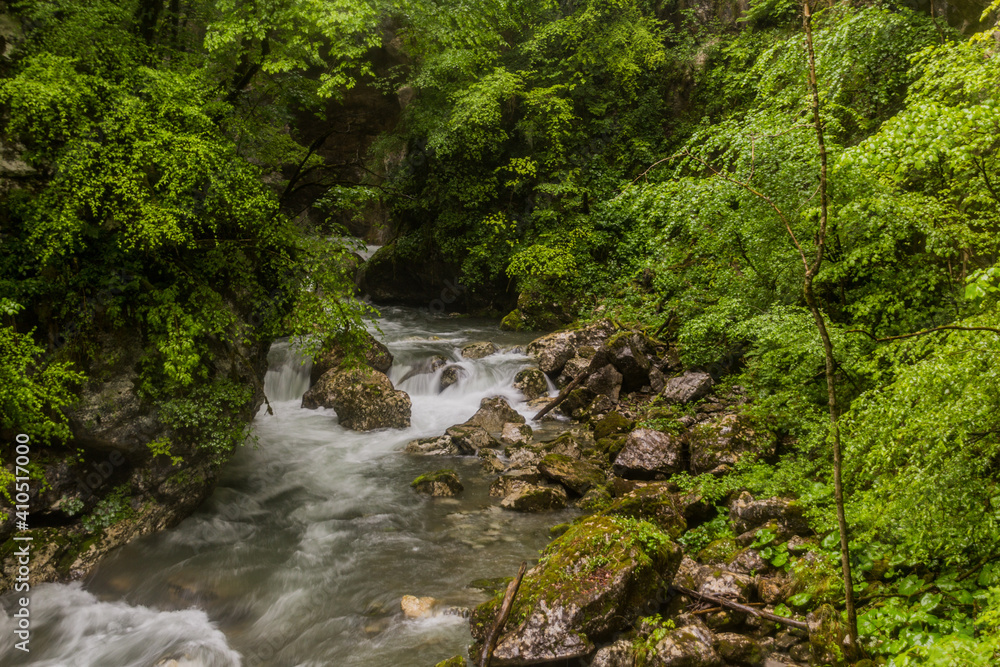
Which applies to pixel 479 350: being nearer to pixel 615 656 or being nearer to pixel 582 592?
pixel 582 592

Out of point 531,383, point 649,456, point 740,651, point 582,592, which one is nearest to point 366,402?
point 531,383

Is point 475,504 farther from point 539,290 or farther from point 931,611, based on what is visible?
point 539,290

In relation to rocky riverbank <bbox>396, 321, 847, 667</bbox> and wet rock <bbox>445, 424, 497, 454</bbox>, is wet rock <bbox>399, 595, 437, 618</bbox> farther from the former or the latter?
wet rock <bbox>445, 424, 497, 454</bbox>

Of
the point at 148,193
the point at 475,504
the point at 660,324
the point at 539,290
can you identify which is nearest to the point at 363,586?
the point at 475,504

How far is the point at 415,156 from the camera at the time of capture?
17750 millimetres

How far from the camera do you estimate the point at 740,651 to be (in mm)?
4332

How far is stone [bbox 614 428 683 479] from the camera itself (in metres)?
7.82

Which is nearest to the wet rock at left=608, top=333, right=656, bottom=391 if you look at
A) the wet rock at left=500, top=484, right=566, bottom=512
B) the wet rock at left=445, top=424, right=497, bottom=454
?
the wet rock at left=445, top=424, right=497, bottom=454

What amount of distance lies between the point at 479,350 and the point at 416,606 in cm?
879

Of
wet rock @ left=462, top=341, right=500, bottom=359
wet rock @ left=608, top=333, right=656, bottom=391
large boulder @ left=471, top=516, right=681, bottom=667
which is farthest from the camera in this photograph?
wet rock @ left=462, top=341, right=500, bottom=359

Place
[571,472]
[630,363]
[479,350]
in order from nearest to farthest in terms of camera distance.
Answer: [571,472] → [630,363] → [479,350]

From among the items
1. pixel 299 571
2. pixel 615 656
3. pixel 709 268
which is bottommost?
pixel 299 571

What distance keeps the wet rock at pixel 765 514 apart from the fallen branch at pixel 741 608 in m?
1.06

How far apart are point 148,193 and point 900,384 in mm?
7157
